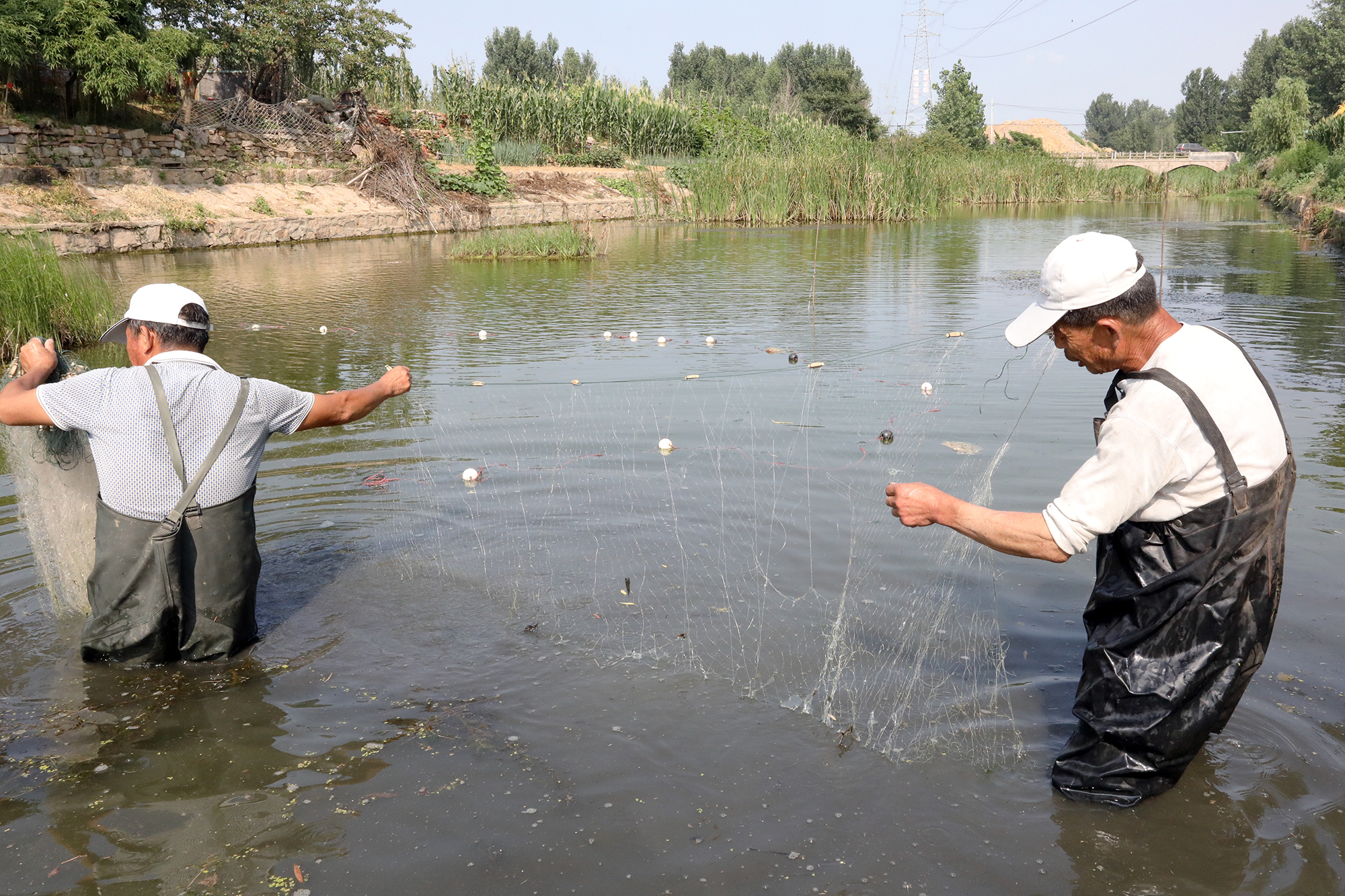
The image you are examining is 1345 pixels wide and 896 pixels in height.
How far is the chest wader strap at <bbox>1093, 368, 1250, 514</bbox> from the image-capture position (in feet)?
8.21

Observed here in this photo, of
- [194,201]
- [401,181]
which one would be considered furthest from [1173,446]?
[401,181]

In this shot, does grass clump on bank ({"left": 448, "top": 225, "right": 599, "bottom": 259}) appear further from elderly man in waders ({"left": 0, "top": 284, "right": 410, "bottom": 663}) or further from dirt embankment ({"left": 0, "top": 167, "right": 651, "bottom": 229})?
elderly man in waders ({"left": 0, "top": 284, "right": 410, "bottom": 663})

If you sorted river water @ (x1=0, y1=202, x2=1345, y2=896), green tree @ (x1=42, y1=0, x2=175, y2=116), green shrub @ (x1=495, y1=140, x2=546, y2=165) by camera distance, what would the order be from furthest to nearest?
green shrub @ (x1=495, y1=140, x2=546, y2=165), green tree @ (x1=42, y1=0, x2=175, y2=116), river water @ (x1=0, y1=202, x2=1345, y2=896)

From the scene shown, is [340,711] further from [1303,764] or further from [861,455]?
[861,455]

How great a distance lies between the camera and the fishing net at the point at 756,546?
402cm

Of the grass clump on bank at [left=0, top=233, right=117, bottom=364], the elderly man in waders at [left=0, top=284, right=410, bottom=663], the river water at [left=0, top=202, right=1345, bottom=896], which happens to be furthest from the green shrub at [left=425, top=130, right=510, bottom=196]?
the elderly man in waders at [left=0, top=284, right=410, bottom=663]

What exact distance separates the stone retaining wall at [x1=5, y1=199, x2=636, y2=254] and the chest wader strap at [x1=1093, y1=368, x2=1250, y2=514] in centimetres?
2007

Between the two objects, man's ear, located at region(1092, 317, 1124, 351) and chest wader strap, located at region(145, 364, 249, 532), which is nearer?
man's ear, located at region(1092, 317, 1124, 351)

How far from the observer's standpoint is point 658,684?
4.02 meters

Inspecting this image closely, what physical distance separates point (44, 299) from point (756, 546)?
8.36 meters

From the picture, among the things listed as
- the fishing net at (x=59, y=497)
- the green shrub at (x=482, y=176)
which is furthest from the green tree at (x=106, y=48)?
the fishing net at (x=59, y=497)

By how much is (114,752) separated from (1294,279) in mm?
17689

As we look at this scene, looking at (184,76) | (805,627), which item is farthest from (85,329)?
(184,76)

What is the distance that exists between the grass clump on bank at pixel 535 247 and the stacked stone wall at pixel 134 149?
1010 cm
